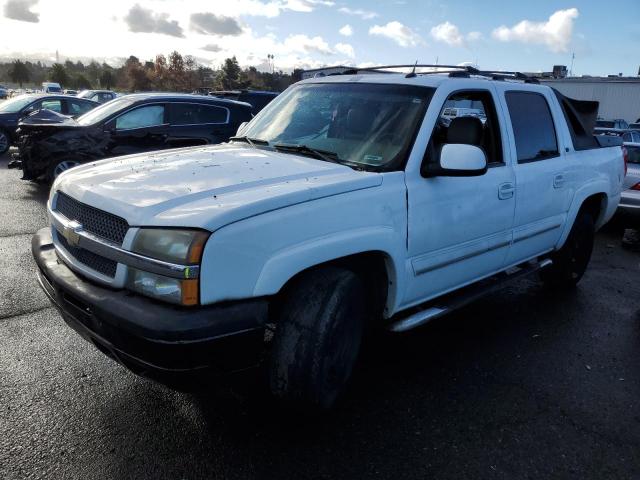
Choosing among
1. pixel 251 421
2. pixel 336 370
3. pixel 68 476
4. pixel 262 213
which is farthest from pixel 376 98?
pixel 68 476

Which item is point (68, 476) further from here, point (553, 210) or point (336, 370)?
point (553, 210)

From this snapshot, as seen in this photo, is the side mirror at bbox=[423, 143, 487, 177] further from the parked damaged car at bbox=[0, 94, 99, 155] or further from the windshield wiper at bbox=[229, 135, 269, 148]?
the parked damaged car at bbox=[0, 94, 99, 155]

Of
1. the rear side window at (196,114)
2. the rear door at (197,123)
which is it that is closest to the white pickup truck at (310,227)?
the rear door at (197,123)

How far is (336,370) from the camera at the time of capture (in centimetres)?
267

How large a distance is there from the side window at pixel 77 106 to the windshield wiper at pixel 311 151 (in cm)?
1208

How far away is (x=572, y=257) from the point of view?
508 cm

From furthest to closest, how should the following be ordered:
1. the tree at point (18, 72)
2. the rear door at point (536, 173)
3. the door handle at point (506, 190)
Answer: the tree at point (18, 72) < the rear door at point (536, 173) < the door handle at point (506, 190)

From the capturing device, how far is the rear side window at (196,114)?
8.76 meters

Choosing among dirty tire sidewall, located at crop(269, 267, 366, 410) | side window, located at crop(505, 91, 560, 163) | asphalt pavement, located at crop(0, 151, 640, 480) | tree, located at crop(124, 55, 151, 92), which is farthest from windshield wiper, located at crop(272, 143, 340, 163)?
tree, located at crop(124, 55, 151, 92)

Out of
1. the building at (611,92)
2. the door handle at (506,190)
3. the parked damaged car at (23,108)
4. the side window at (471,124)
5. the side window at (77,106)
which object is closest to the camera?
the side window at (471,124)

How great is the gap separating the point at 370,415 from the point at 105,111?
7735 millimetres

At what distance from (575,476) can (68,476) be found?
2.42m

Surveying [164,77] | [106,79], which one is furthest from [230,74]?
[106,79]

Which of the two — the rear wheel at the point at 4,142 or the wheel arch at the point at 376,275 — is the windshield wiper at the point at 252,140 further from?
the rear wheel at the point at 4,142
